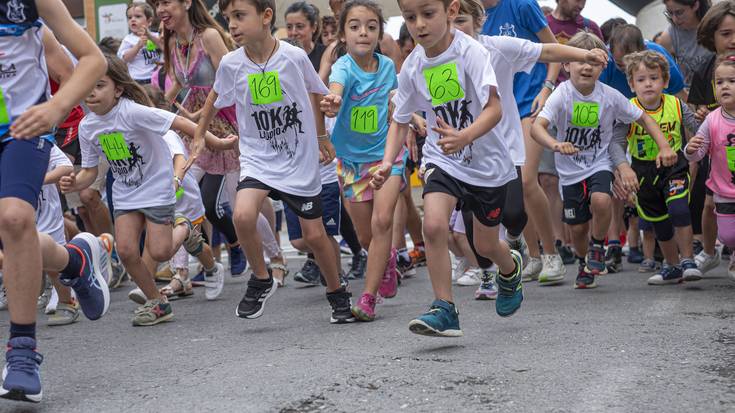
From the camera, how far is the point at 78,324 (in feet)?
21.2

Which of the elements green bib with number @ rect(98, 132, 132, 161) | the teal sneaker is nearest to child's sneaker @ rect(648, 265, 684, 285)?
the teal sneaker

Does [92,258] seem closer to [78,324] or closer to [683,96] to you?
[78,324]

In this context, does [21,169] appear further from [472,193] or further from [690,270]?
[690,270]

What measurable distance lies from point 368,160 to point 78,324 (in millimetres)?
2106

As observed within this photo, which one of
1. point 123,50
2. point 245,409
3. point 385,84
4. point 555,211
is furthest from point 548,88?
point 123,50

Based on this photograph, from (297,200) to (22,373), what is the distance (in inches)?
92.7

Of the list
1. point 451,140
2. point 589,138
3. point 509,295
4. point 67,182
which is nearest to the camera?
point 451,140

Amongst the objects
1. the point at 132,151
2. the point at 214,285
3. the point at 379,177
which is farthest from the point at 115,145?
the point at 379,177

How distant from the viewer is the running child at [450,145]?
482cm

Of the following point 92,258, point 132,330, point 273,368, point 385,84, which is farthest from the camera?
point 385,84

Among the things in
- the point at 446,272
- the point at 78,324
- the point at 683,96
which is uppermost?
the point at 683,96

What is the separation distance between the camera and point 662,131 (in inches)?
287

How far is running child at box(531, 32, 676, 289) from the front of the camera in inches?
278

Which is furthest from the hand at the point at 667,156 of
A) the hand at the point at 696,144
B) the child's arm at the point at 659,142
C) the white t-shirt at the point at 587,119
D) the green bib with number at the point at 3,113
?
the green bib with number at the point at 3,113
